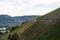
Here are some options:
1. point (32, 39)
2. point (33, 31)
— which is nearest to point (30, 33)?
point (33, 31)

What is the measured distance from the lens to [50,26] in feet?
148

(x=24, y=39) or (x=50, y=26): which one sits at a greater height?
(x=50, y=26)

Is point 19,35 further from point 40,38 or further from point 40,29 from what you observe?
point 40,38

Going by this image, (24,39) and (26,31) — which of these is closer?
(24,39)

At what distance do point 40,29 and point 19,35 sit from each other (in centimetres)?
622

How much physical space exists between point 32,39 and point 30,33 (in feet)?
14.7

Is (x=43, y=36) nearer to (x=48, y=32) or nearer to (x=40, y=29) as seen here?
(x=48, y=32)

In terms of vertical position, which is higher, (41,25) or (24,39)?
(41,25)

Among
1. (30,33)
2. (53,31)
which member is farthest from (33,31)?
(53,31)

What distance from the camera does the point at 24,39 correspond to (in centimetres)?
4634

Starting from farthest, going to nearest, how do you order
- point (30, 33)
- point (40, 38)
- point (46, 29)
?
point (30, 33), point (46, 29), point (40, 38)

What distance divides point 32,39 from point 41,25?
639cm

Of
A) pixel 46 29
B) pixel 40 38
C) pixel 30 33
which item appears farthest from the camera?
pixel 30 33

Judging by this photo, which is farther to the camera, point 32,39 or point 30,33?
point 30,33
